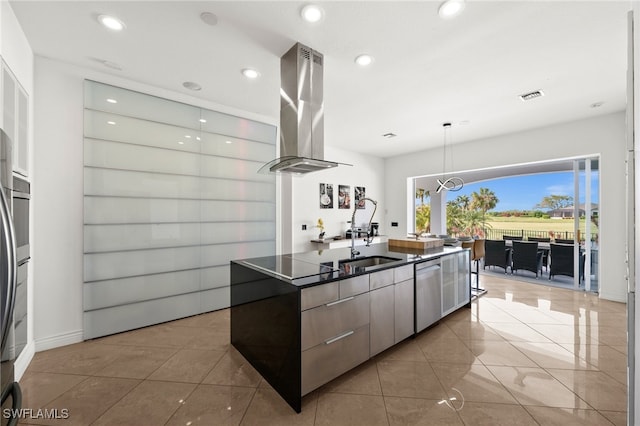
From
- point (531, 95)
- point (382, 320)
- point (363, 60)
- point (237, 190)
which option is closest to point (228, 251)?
point (237, 190)

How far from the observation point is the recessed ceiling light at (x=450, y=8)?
1813 millimetres

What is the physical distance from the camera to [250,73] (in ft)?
9.18

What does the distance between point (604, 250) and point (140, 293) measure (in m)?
6.40

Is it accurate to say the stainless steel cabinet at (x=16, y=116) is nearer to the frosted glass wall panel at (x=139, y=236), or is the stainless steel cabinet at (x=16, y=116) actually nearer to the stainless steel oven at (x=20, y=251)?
the stainless steel oven at (x=20, y=251)

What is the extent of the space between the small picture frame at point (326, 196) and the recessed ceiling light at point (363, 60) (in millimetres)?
3010

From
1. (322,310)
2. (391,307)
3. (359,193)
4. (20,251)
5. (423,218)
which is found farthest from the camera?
(423,218)

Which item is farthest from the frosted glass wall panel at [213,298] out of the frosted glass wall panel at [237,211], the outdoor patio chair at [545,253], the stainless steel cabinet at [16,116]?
the outdoor patio chair at [545,253]

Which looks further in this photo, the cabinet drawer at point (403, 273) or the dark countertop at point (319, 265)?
the cabinet drawer at point (403, 273)

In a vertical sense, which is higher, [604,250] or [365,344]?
[604,250]

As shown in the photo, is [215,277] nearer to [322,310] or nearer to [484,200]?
[322,310]

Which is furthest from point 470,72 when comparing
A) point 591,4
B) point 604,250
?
point 604,250

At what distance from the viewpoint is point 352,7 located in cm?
189

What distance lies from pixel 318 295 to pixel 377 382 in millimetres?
896

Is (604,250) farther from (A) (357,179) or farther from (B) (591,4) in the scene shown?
(A) (357,179)
